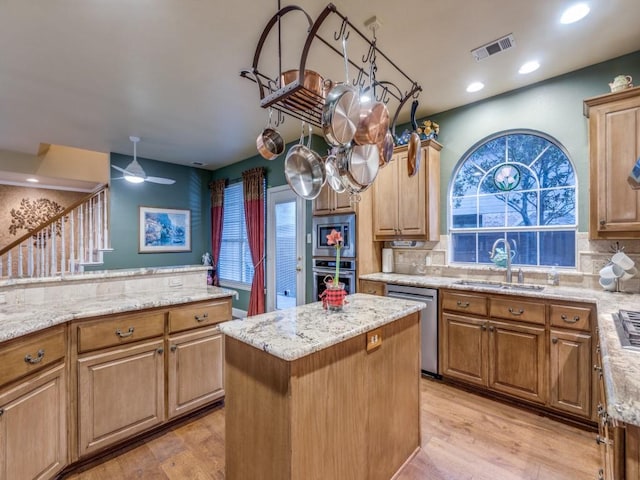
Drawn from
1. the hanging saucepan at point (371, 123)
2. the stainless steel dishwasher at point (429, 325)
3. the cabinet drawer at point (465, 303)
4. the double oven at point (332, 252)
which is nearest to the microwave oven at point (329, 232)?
the double oven at point (332, 252)

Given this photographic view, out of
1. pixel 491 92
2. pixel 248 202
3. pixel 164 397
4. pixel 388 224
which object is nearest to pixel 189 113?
pixel 248 202

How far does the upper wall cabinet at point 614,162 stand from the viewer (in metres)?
2.21

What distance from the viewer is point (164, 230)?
18.5ft

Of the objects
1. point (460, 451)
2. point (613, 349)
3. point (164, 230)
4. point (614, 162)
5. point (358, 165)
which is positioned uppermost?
point (614, 162)

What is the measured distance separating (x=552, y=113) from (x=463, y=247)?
153 centimetres

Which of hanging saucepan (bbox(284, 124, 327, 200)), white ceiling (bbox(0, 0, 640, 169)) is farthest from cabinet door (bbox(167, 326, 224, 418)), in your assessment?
white ceiling (bbox(0, 0, 640, 169))

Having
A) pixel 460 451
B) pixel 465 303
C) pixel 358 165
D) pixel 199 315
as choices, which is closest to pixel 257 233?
pixel 199 315

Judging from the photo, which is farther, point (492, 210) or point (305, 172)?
point (492, 210)

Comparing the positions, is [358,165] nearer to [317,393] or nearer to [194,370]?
[317,393]

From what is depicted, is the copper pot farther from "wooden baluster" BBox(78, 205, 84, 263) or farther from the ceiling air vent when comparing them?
"wooden baluster" BBox(78, 205, 84, 263)

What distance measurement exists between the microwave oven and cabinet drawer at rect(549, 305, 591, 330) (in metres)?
1.92

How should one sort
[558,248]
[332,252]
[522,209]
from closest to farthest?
[558,248] < [522,209] < [332,252]

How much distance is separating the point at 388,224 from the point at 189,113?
2.66 m

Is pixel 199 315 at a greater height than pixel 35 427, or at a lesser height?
greater
